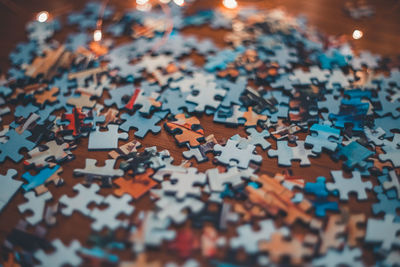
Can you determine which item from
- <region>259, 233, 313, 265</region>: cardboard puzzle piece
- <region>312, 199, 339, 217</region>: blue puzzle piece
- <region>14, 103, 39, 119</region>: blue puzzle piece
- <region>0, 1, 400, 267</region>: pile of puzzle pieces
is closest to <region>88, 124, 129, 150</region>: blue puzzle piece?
<region>0, 1, 400, 267</region>: pile of puzzle pieces

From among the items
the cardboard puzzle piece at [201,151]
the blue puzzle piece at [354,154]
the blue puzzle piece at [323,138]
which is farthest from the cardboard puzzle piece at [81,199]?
the blue puzzle piece at [354,154]

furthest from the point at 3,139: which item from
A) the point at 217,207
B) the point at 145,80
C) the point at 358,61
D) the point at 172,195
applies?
the point at 358,61

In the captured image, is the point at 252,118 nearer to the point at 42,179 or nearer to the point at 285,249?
the point at 285,249

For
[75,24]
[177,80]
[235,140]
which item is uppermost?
[75,24]

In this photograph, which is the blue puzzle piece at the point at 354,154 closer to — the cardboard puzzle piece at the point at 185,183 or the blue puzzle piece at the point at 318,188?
the blue puzzle piece at the point at 318,188

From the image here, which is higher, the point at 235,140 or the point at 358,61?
the point at 358,61

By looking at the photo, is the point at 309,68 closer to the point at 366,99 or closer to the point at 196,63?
the point at 366,99

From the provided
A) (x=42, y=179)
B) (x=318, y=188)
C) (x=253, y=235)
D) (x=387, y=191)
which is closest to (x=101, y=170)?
(x=42, y=179)

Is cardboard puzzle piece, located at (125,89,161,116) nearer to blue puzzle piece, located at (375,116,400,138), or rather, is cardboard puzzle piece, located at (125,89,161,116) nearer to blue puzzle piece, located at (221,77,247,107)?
blue puzzle piece, located at (221,77,247,107)
